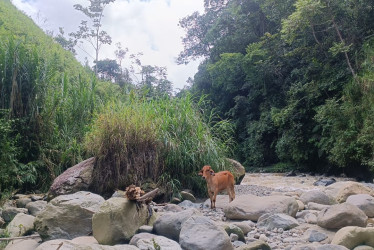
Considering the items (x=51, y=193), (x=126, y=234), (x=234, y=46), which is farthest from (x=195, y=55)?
(x=126, y=234)

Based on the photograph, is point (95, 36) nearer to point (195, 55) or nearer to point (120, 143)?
point (195, 55)

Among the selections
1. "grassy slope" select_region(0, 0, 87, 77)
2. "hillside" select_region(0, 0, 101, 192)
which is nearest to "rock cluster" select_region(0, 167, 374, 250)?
"hillside" select_region(0, 0, 101, 192)

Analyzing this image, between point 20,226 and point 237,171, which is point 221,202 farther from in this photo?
point 20,226

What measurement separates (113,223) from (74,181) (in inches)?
94.2

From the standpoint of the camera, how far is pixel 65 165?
737 centimetres

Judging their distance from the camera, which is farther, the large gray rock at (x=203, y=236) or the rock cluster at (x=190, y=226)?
the rock cluster at (x=190, y=226)

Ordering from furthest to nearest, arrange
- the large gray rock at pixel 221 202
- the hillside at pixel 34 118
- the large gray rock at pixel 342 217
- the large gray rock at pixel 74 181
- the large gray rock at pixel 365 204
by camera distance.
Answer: the hillside at pixel 34 118, the large gray rock at pixel 74 181, the large gray rock at pixel 221 202, the large gray rock at pixel 365 204, the large gray rock at pixel 342 217

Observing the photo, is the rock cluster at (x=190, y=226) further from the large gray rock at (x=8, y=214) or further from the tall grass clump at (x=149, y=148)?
the tall grass clump at (x=149, y=148)

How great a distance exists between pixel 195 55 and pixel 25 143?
21.9 metres

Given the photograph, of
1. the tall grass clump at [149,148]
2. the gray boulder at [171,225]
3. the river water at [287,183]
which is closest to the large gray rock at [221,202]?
the tall grass clump at [149,148]

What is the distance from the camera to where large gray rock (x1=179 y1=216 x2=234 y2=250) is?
3.45 metres

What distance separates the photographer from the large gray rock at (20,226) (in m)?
4.37

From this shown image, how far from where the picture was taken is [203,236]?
139 inches

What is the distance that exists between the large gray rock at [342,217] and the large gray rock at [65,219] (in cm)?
294
